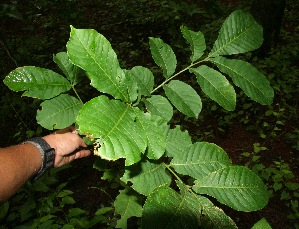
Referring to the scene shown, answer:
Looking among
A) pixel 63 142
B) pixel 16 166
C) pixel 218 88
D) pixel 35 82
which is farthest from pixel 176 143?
pixel 16 166

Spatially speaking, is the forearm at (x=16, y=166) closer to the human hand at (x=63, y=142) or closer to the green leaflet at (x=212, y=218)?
the human hand at (x=63, y=142)

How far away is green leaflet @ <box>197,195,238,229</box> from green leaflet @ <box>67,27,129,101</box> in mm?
524

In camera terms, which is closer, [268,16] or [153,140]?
[153,140]

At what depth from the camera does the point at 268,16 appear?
506 centimetres

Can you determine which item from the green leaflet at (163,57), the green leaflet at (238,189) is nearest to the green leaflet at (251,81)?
the green leaflet at (163,57)

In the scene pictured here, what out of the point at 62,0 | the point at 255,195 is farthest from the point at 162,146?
the point at 62,0

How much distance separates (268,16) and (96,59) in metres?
5.05

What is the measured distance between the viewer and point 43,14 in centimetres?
941

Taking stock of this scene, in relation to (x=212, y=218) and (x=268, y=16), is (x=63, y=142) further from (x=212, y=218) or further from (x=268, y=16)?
(x=268, y=16)

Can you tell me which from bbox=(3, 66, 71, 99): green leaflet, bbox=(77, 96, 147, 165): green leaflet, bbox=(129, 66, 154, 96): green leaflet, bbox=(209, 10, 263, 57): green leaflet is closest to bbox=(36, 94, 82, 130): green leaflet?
bbox=(3, 66, 71, 99): green leaflet

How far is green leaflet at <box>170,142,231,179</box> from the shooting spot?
1159 mm

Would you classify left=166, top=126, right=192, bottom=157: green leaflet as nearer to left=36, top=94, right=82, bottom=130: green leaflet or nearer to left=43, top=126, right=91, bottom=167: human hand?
left=36, top=94, right=82, bottom=130: green leaflet

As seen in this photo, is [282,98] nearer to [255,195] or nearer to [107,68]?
[255,195]

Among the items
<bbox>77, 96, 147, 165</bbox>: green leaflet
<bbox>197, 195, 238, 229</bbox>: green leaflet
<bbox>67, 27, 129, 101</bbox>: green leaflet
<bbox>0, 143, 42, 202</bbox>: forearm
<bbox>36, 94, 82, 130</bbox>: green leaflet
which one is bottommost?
<bbox>0, 143, 42, 202</bbox>: forearm
